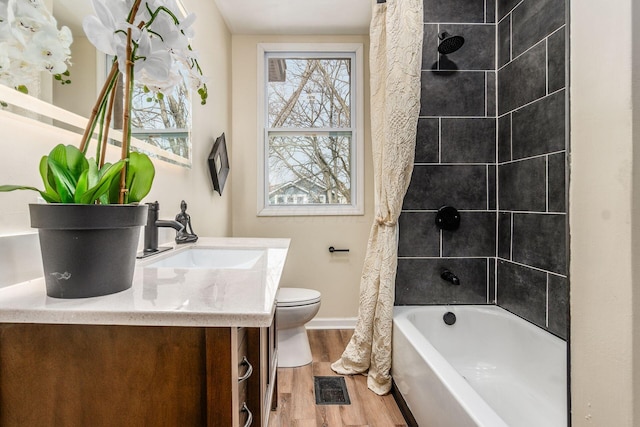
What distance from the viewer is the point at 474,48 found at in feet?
6.88

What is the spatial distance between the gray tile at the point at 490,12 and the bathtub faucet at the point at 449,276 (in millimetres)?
1549

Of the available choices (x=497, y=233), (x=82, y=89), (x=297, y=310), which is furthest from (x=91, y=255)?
(x=497, y=233)

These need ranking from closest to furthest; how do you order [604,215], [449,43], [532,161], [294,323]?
[604,215], [532,161], [449,43], [294,323]

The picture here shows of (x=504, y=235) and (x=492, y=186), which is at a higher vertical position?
(x=492, y=186)

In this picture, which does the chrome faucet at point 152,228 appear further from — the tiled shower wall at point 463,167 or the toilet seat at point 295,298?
the tiled shower wall at point 463,167

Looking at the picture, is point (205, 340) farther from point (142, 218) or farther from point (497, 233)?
point (497, 233)

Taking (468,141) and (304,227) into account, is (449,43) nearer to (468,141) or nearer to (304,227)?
(468,141)

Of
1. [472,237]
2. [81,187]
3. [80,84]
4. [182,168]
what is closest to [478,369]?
[472,237]

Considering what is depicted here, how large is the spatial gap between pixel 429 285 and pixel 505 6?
1.71 m

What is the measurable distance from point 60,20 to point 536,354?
2.29m

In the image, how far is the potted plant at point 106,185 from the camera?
0.65 m

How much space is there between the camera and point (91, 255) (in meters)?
0.67

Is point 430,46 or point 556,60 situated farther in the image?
point 430,46

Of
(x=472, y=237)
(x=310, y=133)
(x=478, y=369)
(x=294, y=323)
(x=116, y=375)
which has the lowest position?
(x=478, y=369)
